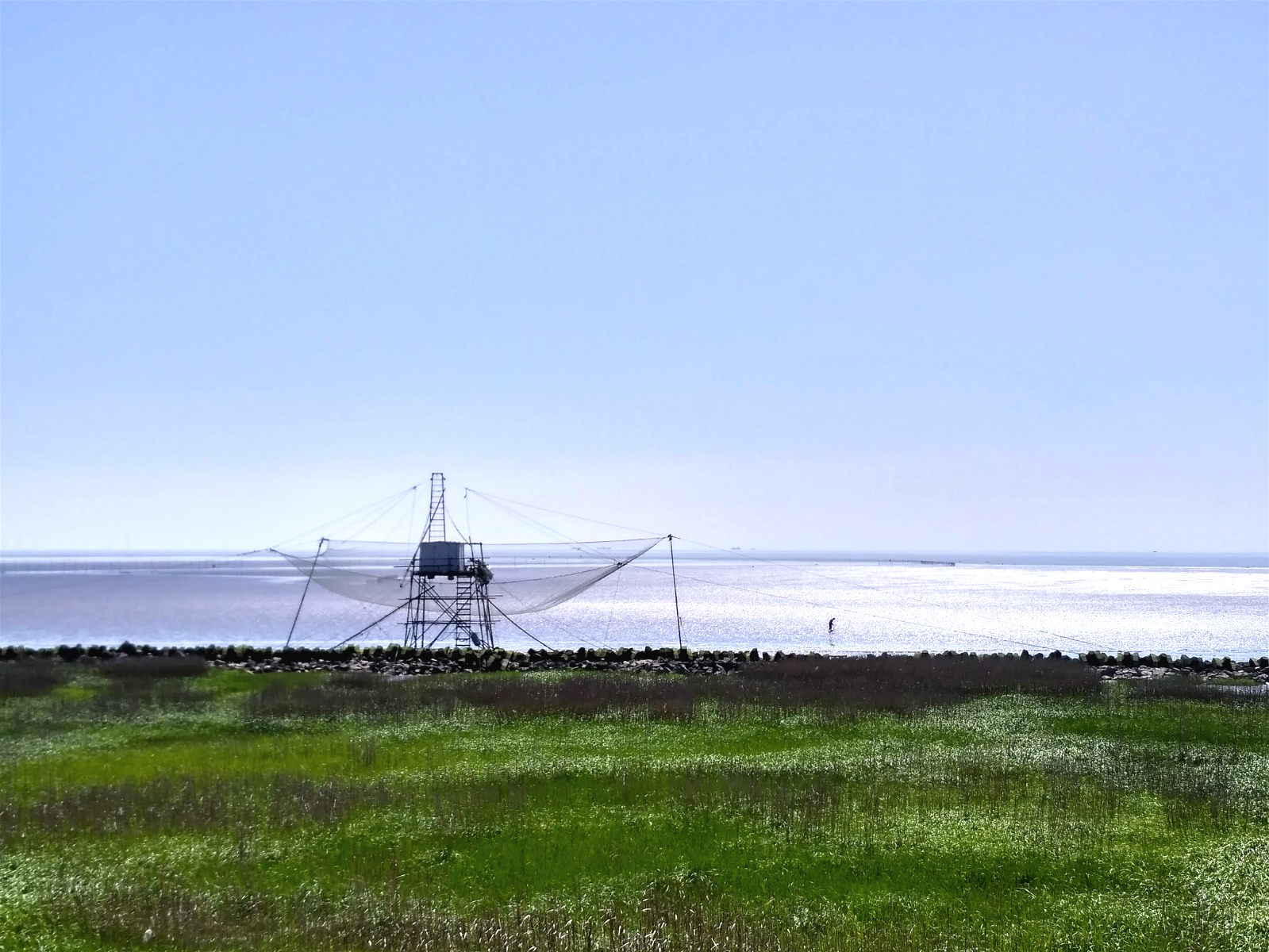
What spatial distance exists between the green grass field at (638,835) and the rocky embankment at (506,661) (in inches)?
609

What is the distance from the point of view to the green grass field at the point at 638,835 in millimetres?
12461

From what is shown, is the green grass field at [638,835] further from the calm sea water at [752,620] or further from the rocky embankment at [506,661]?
the calm sea water at [752,620]

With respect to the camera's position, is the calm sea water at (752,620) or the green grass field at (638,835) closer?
the green grass field at (638,835)

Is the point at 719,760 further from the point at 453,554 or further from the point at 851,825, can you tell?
→ the point at 453,554

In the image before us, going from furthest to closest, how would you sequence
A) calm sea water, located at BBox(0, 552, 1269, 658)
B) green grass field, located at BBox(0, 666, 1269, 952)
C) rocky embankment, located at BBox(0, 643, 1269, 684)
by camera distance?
calm sea water, located at BBox(0, 552, 1269, 658) → rocky embankment, located at BBox(0, 643, 1269, 684) → green grass field, located at BBox(0, 666, 1269, 952)

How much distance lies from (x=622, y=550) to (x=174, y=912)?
6824 cm

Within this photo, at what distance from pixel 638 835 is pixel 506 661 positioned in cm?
2834

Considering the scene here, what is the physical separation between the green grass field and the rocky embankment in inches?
609

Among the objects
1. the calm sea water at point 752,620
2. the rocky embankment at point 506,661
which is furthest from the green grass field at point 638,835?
the calm sea water at point 752,620

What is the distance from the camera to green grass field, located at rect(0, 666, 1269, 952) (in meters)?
12.5

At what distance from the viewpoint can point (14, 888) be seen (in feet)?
44.0

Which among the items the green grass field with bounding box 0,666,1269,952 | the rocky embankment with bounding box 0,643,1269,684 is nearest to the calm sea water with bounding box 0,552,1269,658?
the rocky embankment with bounding box 0,643,1269,684

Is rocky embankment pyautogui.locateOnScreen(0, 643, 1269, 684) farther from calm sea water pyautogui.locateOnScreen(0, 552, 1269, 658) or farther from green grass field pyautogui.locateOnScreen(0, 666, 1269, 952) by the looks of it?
calm sea water pyautogui.locateOnScreen(0, 552, 1269, 658)

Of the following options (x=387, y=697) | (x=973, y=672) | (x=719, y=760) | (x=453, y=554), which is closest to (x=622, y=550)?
(x=453, y=554)
